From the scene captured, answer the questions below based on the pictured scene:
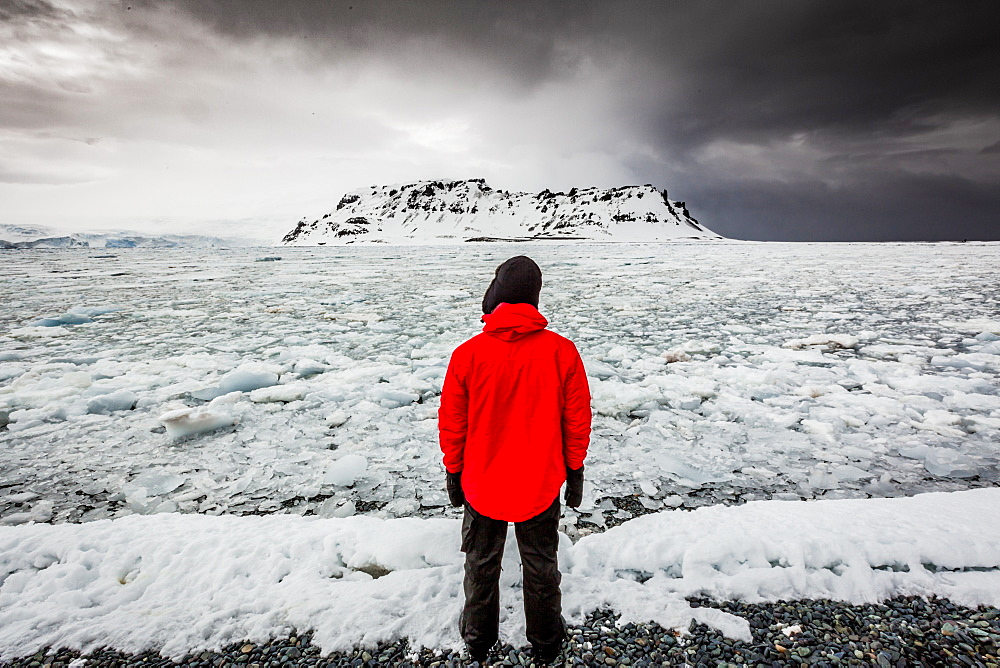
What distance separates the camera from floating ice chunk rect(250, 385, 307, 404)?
4.70m

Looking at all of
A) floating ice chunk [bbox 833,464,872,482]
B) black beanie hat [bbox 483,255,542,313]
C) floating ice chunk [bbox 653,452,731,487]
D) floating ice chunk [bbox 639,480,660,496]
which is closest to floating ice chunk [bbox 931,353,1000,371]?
floating ice chunk [bbox 833,464,872,482]

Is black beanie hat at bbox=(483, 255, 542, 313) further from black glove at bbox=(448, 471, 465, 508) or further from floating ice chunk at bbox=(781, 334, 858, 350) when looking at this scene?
floating ice chunk at bbox=(781, 334, 858, 350)

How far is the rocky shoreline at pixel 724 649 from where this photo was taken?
5.86 feet

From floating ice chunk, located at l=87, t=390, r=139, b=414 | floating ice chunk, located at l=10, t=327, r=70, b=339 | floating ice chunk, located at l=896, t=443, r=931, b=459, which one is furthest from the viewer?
floating ice chunk, located at l=10, t=327, r=70, b=339

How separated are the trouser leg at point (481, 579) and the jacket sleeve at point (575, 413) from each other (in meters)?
0.44

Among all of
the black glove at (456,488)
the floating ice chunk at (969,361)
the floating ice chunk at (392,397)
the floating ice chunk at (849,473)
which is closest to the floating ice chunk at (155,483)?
the floating ice chunk at (392,397)

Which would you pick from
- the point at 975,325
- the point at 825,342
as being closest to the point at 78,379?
the point at 825,342

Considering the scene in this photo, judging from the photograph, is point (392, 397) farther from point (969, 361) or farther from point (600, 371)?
point (969, 361)

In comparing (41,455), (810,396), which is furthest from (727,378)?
(41,455)

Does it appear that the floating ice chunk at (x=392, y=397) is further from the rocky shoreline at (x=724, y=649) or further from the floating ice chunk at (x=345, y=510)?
the rocky shoreline at (x=724, y=649)

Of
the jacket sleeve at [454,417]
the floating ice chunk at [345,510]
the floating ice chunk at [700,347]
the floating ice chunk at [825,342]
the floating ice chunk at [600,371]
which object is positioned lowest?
→ the floating ice chunk at [345,510]

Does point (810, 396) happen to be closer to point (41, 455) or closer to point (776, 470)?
point (776, 470)

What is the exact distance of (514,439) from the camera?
1867mm

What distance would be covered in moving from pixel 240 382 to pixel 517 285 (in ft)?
14.3
